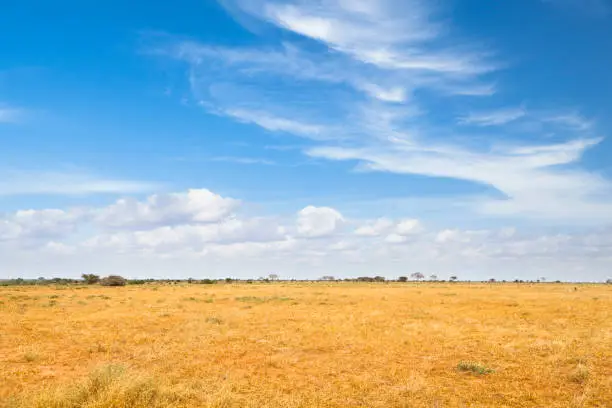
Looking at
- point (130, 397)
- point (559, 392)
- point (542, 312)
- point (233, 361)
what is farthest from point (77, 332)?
point (542, 312)

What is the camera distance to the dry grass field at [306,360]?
1285cm

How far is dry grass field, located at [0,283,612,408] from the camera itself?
12852 mm

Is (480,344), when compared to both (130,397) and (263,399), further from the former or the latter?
(130,397)

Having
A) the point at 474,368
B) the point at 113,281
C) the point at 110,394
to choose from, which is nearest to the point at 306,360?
the point at 474,368

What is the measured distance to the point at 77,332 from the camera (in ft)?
85.2

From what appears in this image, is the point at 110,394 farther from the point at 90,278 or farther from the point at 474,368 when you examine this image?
the point at 90,278

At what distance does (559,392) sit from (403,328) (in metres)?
13.5

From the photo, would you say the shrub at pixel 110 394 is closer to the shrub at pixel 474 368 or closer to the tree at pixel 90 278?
the shrub at pixel 474 368

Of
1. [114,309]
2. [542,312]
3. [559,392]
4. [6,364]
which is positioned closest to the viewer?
[559,392]

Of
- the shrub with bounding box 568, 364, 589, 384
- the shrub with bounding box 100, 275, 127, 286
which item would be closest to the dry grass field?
the shrub with bounding box 568, 364, 589, 384

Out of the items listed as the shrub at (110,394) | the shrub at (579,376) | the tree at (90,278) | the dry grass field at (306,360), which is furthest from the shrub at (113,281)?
the shrub at (579,376)

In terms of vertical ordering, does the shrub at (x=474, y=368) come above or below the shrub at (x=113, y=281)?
below

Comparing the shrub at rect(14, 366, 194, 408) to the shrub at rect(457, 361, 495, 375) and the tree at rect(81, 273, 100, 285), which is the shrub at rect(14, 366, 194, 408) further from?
the tree at rect(81, 273, 100, 285)

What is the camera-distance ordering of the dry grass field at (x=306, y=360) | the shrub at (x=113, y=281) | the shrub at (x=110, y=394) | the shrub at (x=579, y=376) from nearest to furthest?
1. the shrub at (x=110, y=394)
2. the dry grass field at (x=306, y=360)
3. the shrub at (x=579, y=376)
4. the shrub at (x=113, y=281)
